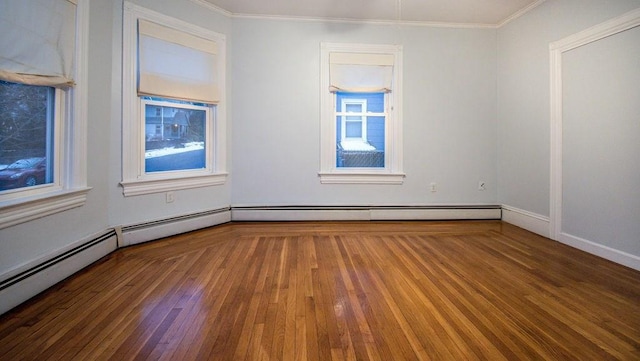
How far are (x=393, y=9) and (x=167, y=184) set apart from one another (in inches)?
142

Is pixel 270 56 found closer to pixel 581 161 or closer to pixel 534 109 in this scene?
pixel 534 109

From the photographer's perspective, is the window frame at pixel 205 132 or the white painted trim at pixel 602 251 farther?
the window frame at pixel 205 132

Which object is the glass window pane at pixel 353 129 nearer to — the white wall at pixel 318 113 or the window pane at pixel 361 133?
the window pane at pixel 361 133

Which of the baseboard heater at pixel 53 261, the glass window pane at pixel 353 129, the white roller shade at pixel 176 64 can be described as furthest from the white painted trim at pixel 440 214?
the baseboard heater at pixel 53 261

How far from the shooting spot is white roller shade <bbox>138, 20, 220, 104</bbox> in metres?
3.24

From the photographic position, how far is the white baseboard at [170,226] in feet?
10.4

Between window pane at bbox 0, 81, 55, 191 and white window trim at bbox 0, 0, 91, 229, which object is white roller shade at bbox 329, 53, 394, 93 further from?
window pane at bbox 0, 81, 55, 191

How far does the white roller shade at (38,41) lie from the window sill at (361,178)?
117 inches

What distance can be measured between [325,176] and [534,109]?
279cm

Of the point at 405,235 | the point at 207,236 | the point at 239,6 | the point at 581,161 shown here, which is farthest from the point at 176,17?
the point at 581,161

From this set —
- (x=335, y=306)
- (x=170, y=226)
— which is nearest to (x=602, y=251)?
(x=335, y=306)

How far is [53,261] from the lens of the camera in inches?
87.9

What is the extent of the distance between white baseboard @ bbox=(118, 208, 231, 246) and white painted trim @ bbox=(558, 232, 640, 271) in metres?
4.09

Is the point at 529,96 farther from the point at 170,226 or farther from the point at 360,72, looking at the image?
the point at 170,226
